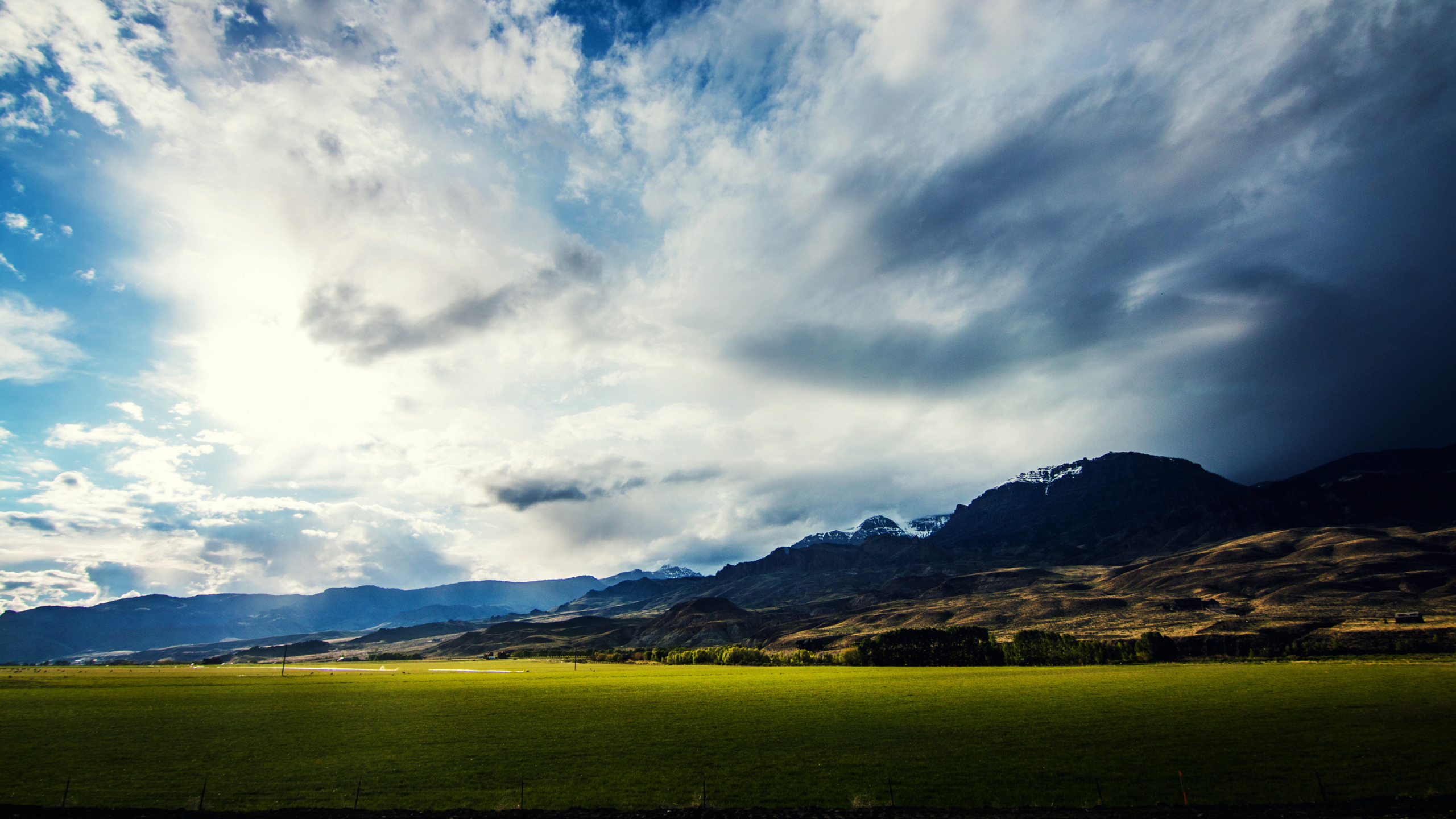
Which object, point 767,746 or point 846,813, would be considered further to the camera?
point 767,746

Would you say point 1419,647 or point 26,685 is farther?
point 1419,647

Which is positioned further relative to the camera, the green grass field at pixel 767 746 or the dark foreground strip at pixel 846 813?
the green grass field at pixel 767 746

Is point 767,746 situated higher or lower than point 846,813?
lower

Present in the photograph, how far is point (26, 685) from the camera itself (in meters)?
123

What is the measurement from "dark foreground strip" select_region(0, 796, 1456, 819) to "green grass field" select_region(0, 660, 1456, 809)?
37.4 inches

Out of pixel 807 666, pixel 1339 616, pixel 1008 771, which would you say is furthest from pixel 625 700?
pixel 1339 616

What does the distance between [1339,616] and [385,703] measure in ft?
865

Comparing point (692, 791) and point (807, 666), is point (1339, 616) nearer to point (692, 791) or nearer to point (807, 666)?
point (807, 666)

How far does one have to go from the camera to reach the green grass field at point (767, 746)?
135ft

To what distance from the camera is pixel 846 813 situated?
37.9m

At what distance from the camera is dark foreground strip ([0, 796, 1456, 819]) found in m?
36.4

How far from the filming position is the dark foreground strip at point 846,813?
36.4m

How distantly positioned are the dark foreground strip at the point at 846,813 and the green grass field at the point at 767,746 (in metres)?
0.95

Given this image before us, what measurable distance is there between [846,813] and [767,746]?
664 inches
